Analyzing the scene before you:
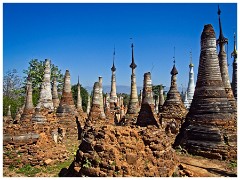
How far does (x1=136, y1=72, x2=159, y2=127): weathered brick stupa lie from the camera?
1694 centimetres

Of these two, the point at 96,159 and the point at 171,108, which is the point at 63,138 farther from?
the point at 96,159

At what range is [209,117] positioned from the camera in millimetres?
11945

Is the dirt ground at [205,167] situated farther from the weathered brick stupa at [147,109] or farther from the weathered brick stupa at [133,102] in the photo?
the weathered brick stupa at [133,102]

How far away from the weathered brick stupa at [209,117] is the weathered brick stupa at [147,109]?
395cm

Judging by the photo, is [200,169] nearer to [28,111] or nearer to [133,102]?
[28,111]

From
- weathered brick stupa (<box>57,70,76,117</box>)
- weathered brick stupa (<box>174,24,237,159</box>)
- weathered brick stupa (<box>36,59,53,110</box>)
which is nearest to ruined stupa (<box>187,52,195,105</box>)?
weathered brick stupa (<box>57,70,76,117</box>)

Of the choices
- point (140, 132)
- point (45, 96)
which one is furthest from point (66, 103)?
point (140, 132)

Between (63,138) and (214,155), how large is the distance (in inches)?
451

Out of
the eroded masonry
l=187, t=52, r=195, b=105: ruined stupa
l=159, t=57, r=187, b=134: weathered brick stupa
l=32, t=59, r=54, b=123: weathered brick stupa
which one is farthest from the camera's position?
l=187, t=52, r=195, b=105: ruined stupa

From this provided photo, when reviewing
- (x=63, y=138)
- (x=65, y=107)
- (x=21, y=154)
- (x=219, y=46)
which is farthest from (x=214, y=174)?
(x=65, y=107)

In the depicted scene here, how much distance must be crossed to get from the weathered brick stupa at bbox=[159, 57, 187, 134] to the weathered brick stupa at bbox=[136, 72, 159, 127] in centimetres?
207

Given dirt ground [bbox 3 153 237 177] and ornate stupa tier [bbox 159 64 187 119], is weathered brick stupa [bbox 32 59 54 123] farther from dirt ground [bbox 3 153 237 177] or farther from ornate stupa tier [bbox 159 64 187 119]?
ornate stupa tier [bbox 159 64 187 119]

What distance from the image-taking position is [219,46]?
55.0ft

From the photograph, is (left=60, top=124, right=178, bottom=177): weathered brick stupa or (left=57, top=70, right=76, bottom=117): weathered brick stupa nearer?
(left=60, top=124, right=178, bottom=177): weathered brick stupa
